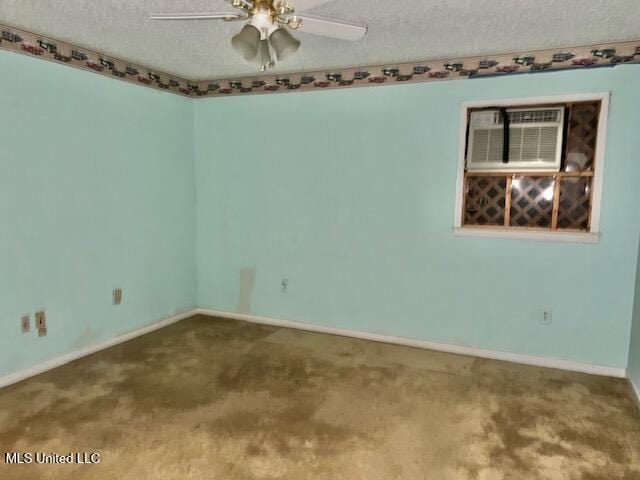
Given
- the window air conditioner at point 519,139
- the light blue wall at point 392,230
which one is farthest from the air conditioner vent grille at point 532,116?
the light blue wall at point 392,230

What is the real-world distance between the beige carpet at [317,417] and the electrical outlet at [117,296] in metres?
0.36

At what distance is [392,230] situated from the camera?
321 centimetres

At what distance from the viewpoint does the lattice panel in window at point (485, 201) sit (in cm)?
322

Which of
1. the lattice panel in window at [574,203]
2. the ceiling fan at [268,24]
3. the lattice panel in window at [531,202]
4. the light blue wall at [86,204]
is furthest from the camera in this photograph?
the lattice panel in window at [531,202]

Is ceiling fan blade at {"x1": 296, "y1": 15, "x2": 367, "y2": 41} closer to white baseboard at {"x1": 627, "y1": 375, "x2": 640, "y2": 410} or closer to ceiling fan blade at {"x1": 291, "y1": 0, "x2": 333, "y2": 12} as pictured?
ceiling fan blade at {"x1": 291, "y1": 0, "x2": 333, "y2": 12}

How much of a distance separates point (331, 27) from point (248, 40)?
441mm

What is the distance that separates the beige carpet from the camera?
6.05 feet

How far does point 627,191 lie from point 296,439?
245 centimetres

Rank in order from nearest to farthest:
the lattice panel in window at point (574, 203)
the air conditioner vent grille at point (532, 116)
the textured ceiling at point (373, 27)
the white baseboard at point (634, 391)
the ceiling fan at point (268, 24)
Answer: the ceiling fan at point (268, 24) < the textured ceiling at point (373, 27) < the white baseboard at point (634, 391) < the air conditioner vent grille at point (532, 116) < the lattice panel in window at point (574, 203)

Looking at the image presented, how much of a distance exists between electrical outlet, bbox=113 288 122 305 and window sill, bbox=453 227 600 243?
255 centimetres

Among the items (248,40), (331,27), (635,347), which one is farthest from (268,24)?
(635,347)

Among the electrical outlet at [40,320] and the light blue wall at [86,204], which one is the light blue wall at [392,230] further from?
the electrical outlet at [40,320]

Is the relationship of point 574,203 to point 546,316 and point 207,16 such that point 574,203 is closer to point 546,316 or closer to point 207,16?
point 546,316

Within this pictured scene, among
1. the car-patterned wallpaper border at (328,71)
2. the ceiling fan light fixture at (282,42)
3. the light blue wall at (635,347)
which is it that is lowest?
the light blue wall at (635,347)
